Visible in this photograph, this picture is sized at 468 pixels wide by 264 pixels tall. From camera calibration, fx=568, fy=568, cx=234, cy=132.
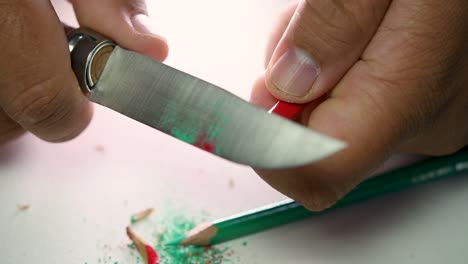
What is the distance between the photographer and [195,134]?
494 millimetres

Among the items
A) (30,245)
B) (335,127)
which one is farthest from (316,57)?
(30,245)

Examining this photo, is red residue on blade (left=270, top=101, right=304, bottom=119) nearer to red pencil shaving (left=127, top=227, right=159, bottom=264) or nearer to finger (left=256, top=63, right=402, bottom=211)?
finger (left=256, top=63, right=402, bottom=211)

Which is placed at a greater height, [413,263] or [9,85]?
[9,85]

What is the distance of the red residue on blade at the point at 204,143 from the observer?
19.1 inches

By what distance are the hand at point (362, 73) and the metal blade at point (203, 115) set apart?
5.1 inches

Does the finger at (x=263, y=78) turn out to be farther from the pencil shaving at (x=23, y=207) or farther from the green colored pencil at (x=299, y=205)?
A: the pencil shaving at (x=23, y=207)

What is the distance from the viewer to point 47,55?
62cm

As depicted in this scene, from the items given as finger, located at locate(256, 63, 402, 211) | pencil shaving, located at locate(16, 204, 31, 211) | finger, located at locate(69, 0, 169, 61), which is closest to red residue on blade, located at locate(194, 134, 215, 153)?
finger, located at locate(256, 63, 402, 211)

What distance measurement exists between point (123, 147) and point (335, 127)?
1.15ft

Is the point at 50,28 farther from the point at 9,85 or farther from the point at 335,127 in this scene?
the point at 335,127

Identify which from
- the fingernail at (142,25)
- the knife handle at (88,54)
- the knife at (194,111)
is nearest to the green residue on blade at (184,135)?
the knife at (194,111)

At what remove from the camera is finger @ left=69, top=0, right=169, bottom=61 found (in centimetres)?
67

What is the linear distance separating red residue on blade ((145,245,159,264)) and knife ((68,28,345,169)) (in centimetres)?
21

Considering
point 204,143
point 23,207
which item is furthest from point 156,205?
point 204,143
